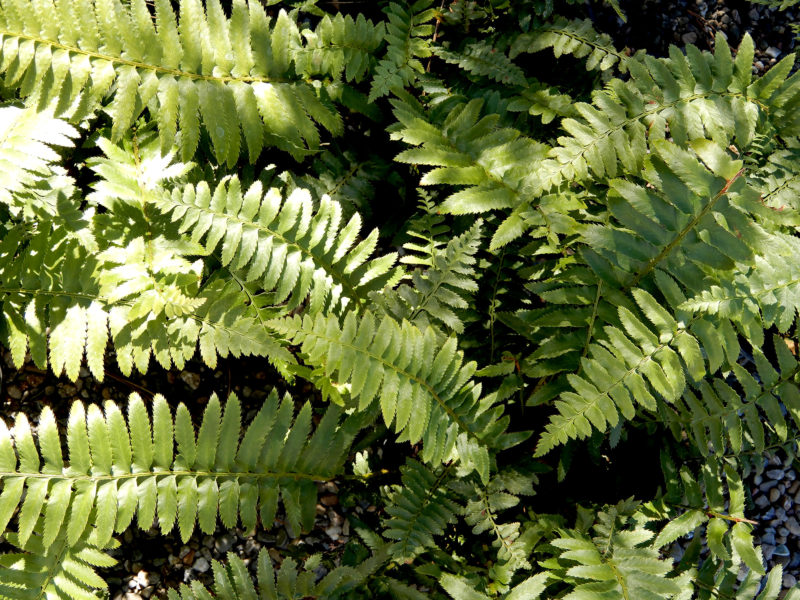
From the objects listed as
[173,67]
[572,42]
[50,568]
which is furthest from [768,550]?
[173,67]

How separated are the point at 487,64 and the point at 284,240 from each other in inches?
40.8

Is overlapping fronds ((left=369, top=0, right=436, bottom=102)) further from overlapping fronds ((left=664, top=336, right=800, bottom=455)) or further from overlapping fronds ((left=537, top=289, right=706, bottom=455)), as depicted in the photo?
overlapping fronds ((left=664, top=336, right=800, bottom=455))

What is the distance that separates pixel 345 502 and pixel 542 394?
0.74 m

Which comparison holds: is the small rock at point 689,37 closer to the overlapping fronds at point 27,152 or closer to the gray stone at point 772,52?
the gray stone at point 772,52

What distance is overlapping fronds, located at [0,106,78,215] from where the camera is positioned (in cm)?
189

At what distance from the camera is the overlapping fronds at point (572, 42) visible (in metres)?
2.36

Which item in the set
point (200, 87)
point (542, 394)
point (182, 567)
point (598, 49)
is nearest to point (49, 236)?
point (200, 87)

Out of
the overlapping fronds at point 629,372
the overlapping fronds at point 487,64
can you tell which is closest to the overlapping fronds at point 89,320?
the overlapping fronds at point 629,372

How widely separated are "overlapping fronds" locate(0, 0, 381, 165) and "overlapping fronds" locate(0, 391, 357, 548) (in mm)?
792

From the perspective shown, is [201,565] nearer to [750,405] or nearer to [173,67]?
[173,67]

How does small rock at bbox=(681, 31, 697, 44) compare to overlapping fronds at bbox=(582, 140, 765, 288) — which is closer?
overlapping fronds at bbox=(582, 140, 765, 288)

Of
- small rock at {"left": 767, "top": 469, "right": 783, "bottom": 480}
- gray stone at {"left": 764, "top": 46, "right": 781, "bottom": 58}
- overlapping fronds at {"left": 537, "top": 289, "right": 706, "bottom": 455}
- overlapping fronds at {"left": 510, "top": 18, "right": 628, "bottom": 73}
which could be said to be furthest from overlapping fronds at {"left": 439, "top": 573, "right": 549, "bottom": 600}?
gray stone at {"left": 764, "top": 46, "right": 781, "bottom": 58}

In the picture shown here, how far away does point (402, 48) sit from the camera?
88.7 inches

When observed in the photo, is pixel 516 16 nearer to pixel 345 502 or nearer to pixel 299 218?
pixel 299 218
